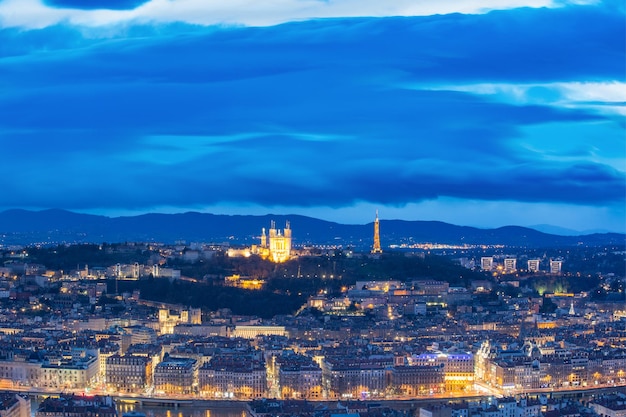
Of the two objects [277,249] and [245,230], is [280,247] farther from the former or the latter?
[245,230]

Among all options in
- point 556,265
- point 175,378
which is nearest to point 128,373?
point 175,378

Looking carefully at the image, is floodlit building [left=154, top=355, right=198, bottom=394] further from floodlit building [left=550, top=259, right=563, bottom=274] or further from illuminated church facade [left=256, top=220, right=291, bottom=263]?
floodlit building [left=550, top=259, right=563, bottom=274]

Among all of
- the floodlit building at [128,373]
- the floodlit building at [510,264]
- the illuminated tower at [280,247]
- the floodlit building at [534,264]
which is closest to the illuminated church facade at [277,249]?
the illuminated tower at [280,247]

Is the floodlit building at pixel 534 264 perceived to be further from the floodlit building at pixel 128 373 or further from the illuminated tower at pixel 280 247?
the floodlit building at pixel 128 373

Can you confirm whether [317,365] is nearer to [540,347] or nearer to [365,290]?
[540,347]

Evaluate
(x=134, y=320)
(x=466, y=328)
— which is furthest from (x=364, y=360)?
(x=134, y=320)

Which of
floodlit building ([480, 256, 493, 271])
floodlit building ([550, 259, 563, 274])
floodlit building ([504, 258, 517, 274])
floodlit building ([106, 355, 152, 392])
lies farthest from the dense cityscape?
floodlit building ([480, 256, 493, 271])
